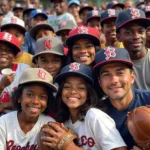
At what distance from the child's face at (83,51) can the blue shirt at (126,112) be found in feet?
3.06

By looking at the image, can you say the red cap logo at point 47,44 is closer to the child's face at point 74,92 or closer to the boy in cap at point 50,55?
the boy in cap at point 50,55

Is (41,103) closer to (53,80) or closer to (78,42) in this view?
(53,80)

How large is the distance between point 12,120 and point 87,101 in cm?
93

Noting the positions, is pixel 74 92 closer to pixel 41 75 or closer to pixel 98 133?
pixel 41 75

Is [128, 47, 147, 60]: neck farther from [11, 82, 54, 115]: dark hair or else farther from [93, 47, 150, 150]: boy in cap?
[11, 82, 54, 115]: dark hair

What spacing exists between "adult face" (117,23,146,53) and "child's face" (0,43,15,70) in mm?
1687

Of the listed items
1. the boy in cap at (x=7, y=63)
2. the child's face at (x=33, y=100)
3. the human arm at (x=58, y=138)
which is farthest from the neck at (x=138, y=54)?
the human arm at (x=58, y=138)

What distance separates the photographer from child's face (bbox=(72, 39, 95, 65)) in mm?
4520

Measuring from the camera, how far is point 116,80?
3502mm

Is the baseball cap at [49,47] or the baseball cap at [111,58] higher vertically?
the baseball cap at [49,47]

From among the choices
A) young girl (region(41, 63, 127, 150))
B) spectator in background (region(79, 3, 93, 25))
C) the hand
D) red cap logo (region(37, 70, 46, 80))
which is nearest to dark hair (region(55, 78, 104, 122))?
young girl (region(41, 63, 127, 150))

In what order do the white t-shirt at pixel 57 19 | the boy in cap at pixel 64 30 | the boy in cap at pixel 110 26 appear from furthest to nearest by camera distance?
1. the white t-shirt at pixel 57 19
2. the boy in cap at pixel 64 30
3. the boy in cap at pixel 110 26

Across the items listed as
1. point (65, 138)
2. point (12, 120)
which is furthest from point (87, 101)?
point (12, 120)

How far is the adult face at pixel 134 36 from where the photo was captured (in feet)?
15.1
